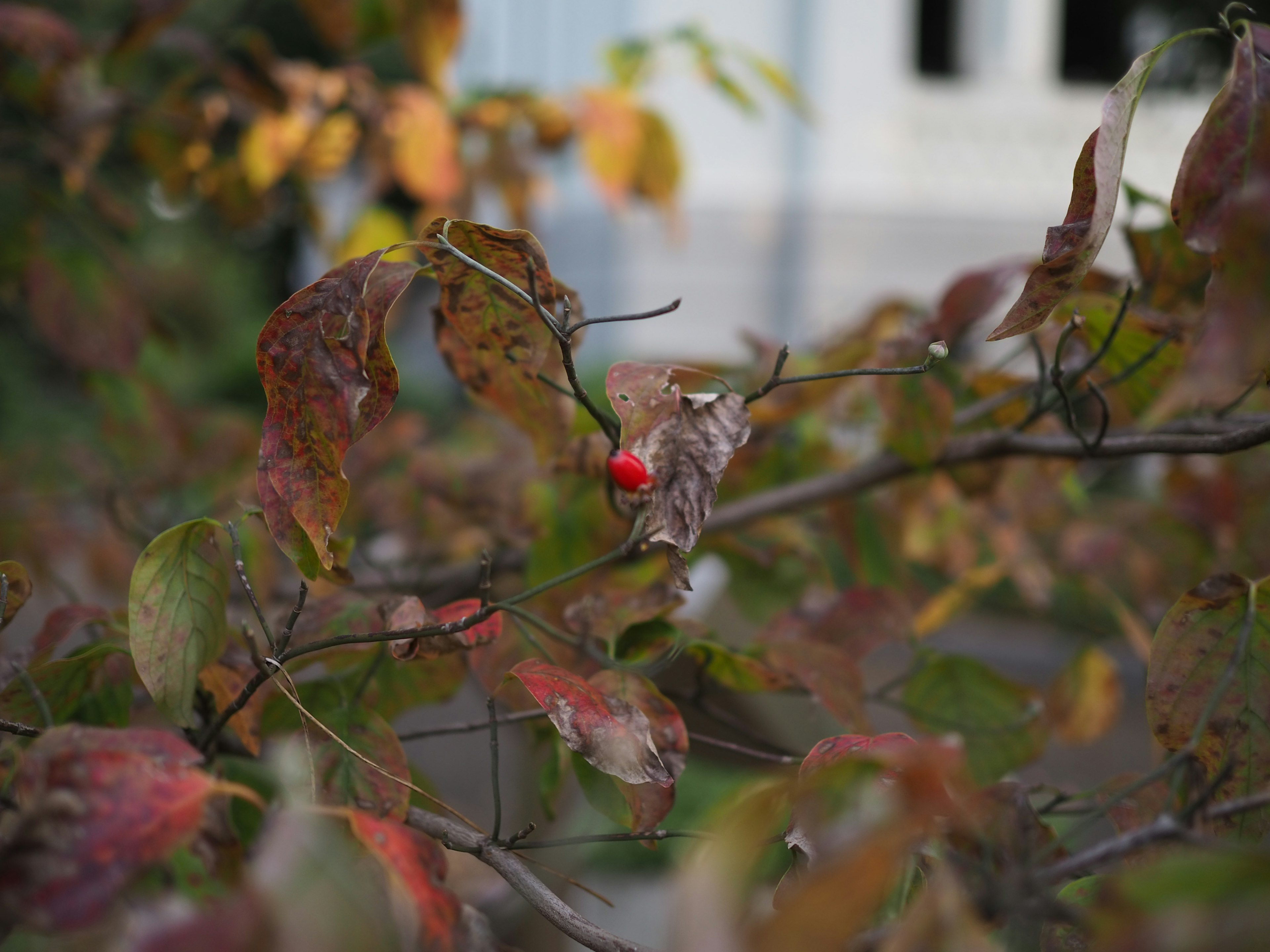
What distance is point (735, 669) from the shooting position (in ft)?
1.57

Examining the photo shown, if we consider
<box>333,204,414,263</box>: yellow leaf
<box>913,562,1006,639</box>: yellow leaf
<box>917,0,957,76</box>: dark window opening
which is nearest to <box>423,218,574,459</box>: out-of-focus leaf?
<box>913,562,1006,639</box>: yellow leaf

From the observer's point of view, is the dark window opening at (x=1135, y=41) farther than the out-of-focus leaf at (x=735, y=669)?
Yes

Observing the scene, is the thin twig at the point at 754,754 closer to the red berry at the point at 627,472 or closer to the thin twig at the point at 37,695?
the red berry at the point at 627,472

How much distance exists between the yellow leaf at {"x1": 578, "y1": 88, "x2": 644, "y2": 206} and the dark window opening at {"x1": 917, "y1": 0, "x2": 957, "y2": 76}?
486 cm

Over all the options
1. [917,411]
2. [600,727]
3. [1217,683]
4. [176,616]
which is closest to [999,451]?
[917,411]

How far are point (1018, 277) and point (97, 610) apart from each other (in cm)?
59

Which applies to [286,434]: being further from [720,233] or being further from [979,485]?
[720,233]

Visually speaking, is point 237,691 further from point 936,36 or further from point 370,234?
point 936,36

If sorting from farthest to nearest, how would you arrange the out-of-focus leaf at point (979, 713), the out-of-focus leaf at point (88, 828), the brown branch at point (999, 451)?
the out-of-focus leaf at point (979, 713)
the brown branch at point (999, 451)
the out-of-focus leaf at point (88, 828)

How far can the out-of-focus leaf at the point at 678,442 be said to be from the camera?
34 centimetres

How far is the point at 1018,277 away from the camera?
0.63 meters

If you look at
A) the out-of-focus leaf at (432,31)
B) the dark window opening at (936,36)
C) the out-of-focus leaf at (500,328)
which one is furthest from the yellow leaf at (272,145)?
the dark window opening at (936,36)

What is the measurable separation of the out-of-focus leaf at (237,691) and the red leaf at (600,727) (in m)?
0.13

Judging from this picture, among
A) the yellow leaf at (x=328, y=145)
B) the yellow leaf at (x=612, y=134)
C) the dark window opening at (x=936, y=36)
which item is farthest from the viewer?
the dark window opening at (x=936, y=36)
